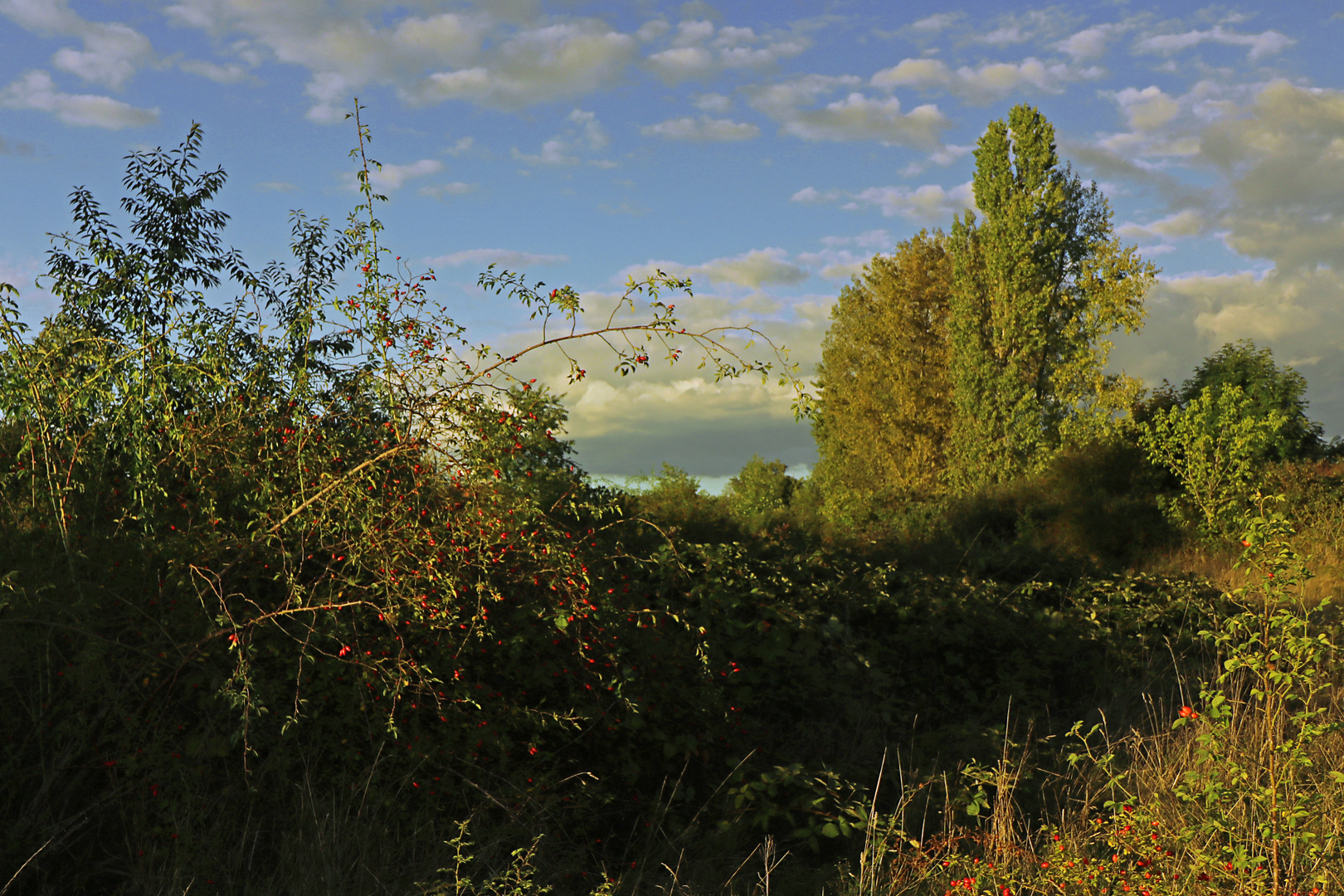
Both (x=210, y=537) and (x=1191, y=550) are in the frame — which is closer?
(x=210, y=537)

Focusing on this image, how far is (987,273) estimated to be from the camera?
22344 millimetres

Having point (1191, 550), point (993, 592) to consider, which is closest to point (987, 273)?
point (1191, 550)

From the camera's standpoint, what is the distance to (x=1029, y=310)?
21922 millimetres

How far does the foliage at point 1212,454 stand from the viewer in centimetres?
1409

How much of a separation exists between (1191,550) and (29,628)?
1558 cm

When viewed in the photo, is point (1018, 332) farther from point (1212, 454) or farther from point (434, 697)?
point (434, 697)

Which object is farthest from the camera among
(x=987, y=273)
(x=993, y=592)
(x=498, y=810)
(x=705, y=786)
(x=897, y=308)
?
(x=897, y=308)

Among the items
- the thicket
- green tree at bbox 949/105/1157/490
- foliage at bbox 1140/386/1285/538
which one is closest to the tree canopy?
green tree at bbox 949/105/1157/490

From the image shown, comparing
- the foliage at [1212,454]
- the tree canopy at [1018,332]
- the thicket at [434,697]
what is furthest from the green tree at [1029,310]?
the thicket at [434,697]

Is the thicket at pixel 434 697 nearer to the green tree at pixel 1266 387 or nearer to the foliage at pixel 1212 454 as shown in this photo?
the foliage at pixel 1212 454

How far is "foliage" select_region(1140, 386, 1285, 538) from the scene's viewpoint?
46.2 feet

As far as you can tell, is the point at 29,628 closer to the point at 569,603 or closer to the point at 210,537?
the point at 210,537

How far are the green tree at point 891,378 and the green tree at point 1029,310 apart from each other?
4.99 ft

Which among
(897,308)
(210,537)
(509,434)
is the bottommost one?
(210,537)
